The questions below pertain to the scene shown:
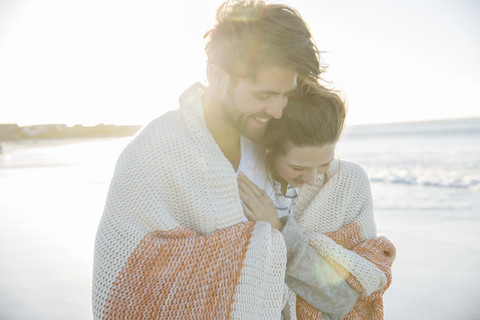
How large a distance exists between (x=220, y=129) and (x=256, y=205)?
45cm

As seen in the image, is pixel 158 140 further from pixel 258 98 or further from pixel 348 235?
pixel 348 235

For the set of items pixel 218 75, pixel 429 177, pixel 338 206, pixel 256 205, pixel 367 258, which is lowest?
pixel 429 177

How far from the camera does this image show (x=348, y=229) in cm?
206

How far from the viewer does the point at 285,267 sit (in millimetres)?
1716

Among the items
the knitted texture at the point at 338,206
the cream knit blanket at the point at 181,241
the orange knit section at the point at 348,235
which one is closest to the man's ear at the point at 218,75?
the cream knit blanket at the point at 181,241

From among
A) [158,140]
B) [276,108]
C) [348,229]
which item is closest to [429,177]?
[348,229]

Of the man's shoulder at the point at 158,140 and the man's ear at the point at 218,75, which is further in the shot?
the man's ear at the point at 218,75

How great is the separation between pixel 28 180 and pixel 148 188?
356 inches

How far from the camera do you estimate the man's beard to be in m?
1.94

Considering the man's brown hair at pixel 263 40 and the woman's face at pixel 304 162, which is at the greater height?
the man's brown hair at pixel 263 40

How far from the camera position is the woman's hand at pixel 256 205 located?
73.7 inches

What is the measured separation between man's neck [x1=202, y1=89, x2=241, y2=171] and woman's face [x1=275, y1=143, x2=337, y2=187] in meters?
0.24

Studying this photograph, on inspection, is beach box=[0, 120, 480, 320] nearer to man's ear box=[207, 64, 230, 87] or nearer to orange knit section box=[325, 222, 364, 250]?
orange knit section box=[325, 222, 364, 250]

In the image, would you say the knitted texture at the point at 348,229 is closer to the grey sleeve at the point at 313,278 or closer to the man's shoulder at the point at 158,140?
the grey sleeve at the point at 313,278
